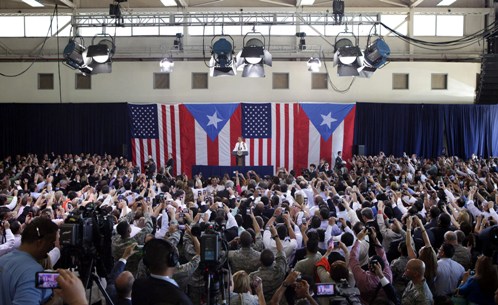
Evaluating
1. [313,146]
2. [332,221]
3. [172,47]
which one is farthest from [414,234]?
[172,47]

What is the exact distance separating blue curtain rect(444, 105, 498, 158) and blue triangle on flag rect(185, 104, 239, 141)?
7.94m

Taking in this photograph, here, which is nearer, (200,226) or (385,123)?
(200,226)

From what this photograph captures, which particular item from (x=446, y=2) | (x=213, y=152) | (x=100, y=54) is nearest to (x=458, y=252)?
(x=100, y=54)

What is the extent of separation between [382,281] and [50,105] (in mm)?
17690

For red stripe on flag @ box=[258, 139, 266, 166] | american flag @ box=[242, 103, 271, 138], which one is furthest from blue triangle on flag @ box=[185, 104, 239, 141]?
red stripe on flag @ box=[258, 139, 266, 166]

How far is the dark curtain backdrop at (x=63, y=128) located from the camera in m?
19.5

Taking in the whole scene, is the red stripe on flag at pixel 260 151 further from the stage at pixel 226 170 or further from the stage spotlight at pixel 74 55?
the stage spotlight at pixel 74 55

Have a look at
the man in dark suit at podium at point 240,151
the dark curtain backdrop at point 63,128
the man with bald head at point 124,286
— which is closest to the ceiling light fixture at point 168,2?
the dark curtain backdrop at point 63,128

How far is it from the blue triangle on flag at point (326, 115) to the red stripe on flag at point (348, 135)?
20 centimetres

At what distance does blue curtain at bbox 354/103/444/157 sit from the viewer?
1914cm

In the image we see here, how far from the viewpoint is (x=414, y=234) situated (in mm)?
6523

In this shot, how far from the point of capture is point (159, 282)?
9.12 feet

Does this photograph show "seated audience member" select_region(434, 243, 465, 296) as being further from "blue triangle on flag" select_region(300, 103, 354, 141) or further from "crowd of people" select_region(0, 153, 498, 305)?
"blue triangle on flag" select_region(300, 103, 354, 141)

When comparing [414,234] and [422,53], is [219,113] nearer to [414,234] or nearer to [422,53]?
[422,53]
